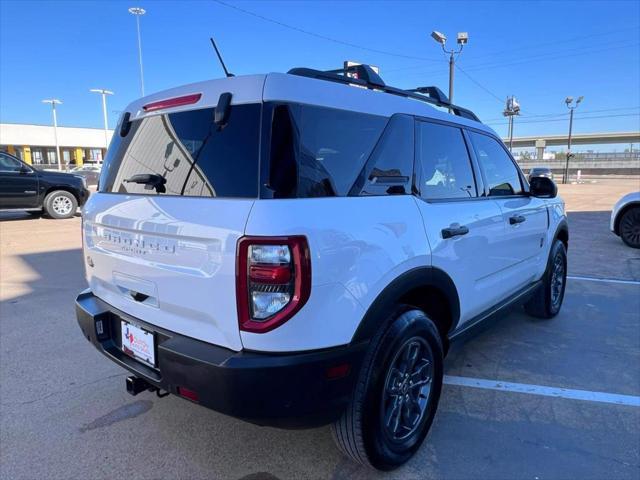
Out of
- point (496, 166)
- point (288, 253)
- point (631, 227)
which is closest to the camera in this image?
point (288, 253)

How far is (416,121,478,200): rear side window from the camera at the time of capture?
267 cm

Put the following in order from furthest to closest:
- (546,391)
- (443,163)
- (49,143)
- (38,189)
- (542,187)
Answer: (49,143) < (38,189) < (542,187) < (546,391) < (443,163)

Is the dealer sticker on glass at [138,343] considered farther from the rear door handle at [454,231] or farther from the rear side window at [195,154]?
the rear door handle at [454,231]

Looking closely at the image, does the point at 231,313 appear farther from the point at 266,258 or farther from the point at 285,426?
the point at 285,426

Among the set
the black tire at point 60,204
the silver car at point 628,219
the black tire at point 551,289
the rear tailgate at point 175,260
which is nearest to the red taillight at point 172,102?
the rear tailgate at point 175,260

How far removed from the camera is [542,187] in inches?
159

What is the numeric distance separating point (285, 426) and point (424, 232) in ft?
4.02

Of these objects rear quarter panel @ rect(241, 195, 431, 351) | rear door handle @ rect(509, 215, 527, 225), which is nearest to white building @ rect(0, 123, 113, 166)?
rear door handle @ rect(509, 215, 527, 225)

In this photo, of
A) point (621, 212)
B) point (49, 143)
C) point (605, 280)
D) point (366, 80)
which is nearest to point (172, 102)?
point (366, 80)

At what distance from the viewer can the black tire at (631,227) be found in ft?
29.6

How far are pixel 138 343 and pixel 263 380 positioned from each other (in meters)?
0.88

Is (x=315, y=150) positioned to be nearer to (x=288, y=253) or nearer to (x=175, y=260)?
(x=288, y=253)

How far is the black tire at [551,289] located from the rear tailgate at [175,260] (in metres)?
3.57

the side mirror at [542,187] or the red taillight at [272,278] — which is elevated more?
the side mirror at [542,187]
